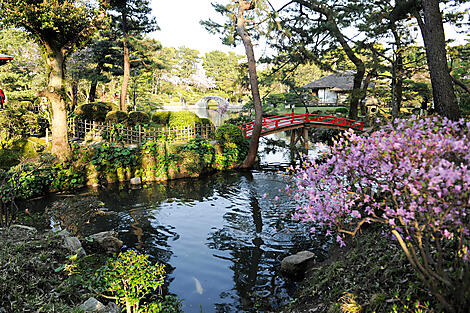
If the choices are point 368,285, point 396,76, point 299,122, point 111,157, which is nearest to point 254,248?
point 368,285

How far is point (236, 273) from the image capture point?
688cm

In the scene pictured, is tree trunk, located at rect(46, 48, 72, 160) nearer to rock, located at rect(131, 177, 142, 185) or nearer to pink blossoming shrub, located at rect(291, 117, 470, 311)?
rock, located at rect(131, 177, 142, 185)

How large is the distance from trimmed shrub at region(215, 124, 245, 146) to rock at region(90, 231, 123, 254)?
10.1m

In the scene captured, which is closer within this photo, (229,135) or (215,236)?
(215,236)

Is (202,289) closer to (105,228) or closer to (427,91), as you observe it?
(105,228)

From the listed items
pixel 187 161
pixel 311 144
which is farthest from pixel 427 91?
pixel 187 161

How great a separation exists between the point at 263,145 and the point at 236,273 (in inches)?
722

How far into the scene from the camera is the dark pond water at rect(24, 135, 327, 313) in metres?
6.19

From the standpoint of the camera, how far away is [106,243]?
7.59 metres

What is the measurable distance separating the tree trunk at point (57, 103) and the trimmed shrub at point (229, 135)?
295 inches

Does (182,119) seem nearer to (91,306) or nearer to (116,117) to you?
(116,117)

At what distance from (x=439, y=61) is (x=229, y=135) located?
10923 millimetres

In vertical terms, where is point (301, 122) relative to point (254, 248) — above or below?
above

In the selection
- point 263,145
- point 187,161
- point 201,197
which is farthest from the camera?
point 263,145
